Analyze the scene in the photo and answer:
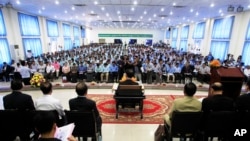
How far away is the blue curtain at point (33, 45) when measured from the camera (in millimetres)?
11461

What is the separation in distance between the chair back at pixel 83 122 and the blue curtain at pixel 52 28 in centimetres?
1465

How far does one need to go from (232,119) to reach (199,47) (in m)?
15.8

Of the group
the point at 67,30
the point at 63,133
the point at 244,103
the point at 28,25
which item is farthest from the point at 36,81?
the point at 67,30

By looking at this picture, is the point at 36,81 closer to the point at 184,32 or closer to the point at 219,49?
the point at 219,49

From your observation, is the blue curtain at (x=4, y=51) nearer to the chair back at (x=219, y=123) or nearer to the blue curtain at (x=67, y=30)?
the chair back at (x=219, y=123)

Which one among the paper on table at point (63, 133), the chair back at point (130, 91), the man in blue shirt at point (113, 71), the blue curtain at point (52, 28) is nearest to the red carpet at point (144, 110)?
the chair back at point (130, 91)

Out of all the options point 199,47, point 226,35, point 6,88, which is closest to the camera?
point 6,88

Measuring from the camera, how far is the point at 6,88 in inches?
261

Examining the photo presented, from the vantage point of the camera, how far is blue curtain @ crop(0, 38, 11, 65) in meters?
9.07

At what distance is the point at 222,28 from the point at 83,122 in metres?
13.7

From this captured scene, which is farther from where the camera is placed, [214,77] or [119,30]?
[119,30]

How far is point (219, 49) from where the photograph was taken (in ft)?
43.0

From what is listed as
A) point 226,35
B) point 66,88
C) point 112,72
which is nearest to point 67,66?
point 66,88

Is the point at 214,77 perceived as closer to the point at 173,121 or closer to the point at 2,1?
the point at 173,121
